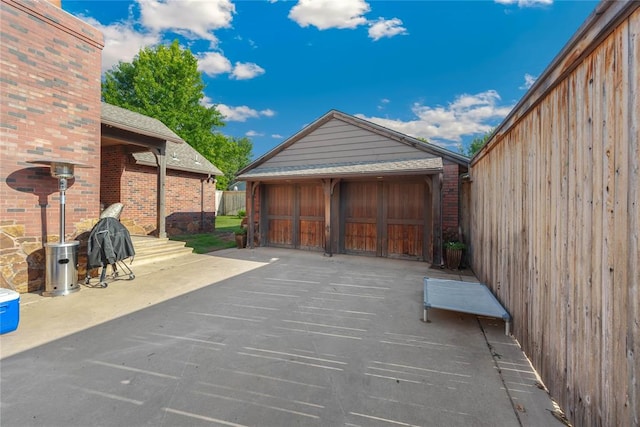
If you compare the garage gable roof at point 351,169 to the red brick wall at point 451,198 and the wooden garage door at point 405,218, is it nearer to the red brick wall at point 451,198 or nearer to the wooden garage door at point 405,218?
the red brick wall at point 451,198

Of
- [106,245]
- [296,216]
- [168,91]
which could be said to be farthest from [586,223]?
[168,91]

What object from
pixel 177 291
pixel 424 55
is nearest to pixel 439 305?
pixel 177 291

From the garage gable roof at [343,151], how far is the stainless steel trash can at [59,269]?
5.49m

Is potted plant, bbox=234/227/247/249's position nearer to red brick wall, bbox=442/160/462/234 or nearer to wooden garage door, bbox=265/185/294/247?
wooden garage door, bbox=265/185/294/247

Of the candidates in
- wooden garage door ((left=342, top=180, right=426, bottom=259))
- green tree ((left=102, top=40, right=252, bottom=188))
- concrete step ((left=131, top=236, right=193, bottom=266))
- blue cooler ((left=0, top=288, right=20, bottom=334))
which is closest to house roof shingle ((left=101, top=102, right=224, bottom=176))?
concrete step ((left=131, top=236, right=193, bottom=266))

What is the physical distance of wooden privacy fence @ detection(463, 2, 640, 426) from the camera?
140 centimetres

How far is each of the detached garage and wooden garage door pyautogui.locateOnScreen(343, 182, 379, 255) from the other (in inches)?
1.3

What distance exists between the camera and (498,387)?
2297 millimetres

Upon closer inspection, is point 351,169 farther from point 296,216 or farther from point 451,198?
point 451,198

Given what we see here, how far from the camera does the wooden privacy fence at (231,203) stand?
2323 cm

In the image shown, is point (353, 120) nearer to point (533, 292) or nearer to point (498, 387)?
point (533, 292)

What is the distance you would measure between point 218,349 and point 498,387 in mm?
2762

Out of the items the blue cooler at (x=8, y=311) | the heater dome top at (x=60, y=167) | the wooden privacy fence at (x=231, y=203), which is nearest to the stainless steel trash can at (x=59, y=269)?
the heater dome top at (x=60, y=167)

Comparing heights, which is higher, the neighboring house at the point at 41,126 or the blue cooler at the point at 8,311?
the neighboring house at the point at 41,126
